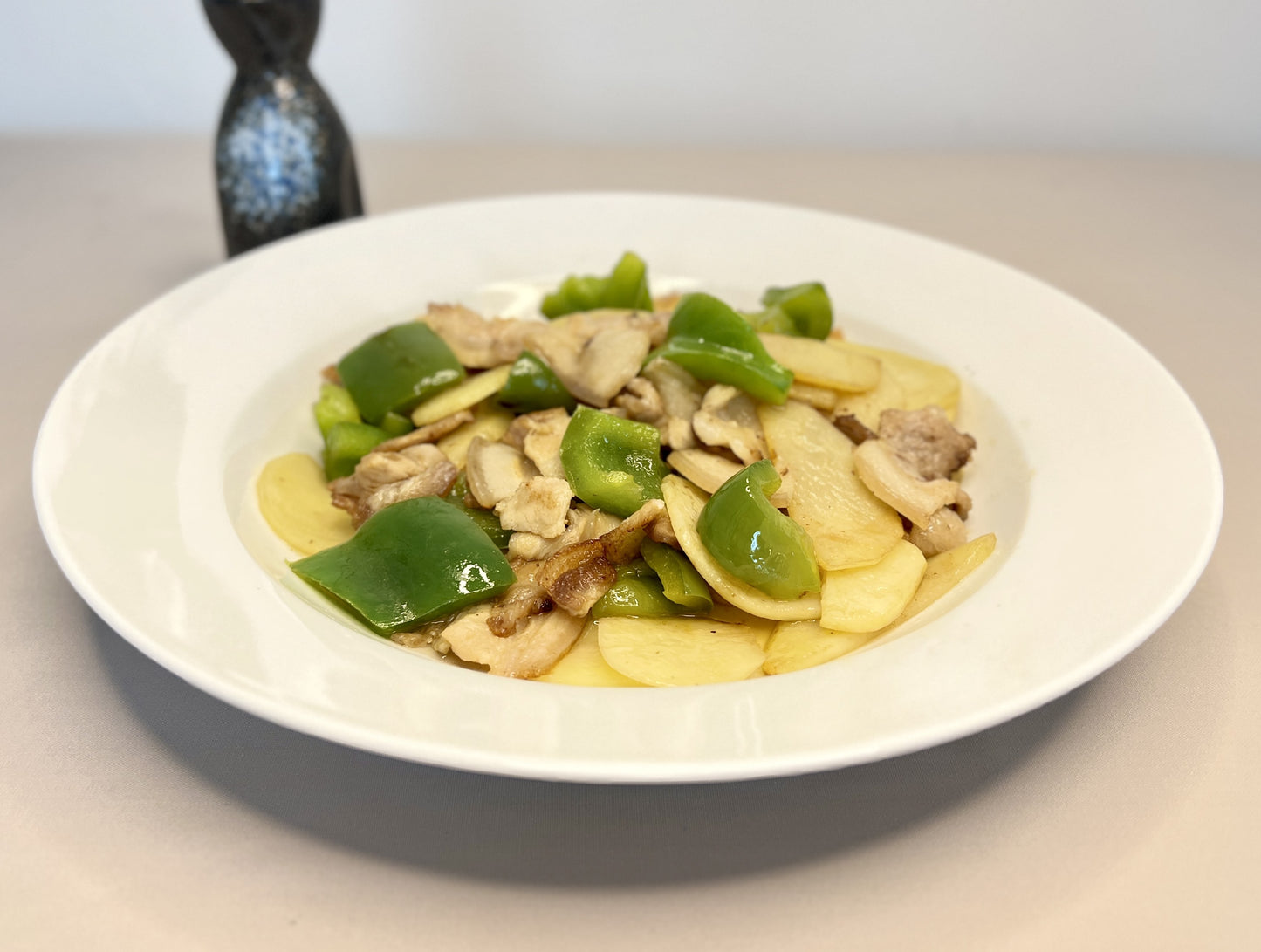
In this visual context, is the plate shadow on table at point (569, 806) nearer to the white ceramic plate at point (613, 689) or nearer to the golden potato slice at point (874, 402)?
the white ceramic plate at point (613, 689)

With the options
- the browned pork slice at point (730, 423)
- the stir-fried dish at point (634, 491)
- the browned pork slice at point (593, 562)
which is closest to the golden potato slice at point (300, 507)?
the stir-fried dish at point (634, 491)

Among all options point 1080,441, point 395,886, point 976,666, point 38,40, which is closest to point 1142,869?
point 976,666

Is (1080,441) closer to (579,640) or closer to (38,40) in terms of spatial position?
(579,640)

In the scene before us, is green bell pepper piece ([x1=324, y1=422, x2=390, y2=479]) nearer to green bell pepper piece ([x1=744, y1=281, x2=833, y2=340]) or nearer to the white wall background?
green bell pepper piece ([x1=744, y1=281, x2=833, y2=340])

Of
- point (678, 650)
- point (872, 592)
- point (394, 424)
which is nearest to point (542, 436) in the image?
point (394, 424)

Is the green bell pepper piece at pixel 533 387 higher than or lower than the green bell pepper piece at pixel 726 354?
lower

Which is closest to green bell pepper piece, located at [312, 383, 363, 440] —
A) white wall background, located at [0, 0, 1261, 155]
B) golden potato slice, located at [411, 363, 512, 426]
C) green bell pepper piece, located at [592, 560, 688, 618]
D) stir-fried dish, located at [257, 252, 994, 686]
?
stir-fried dish, located at [257, 252, 994, 686]

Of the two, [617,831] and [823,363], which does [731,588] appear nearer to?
[617,831]
